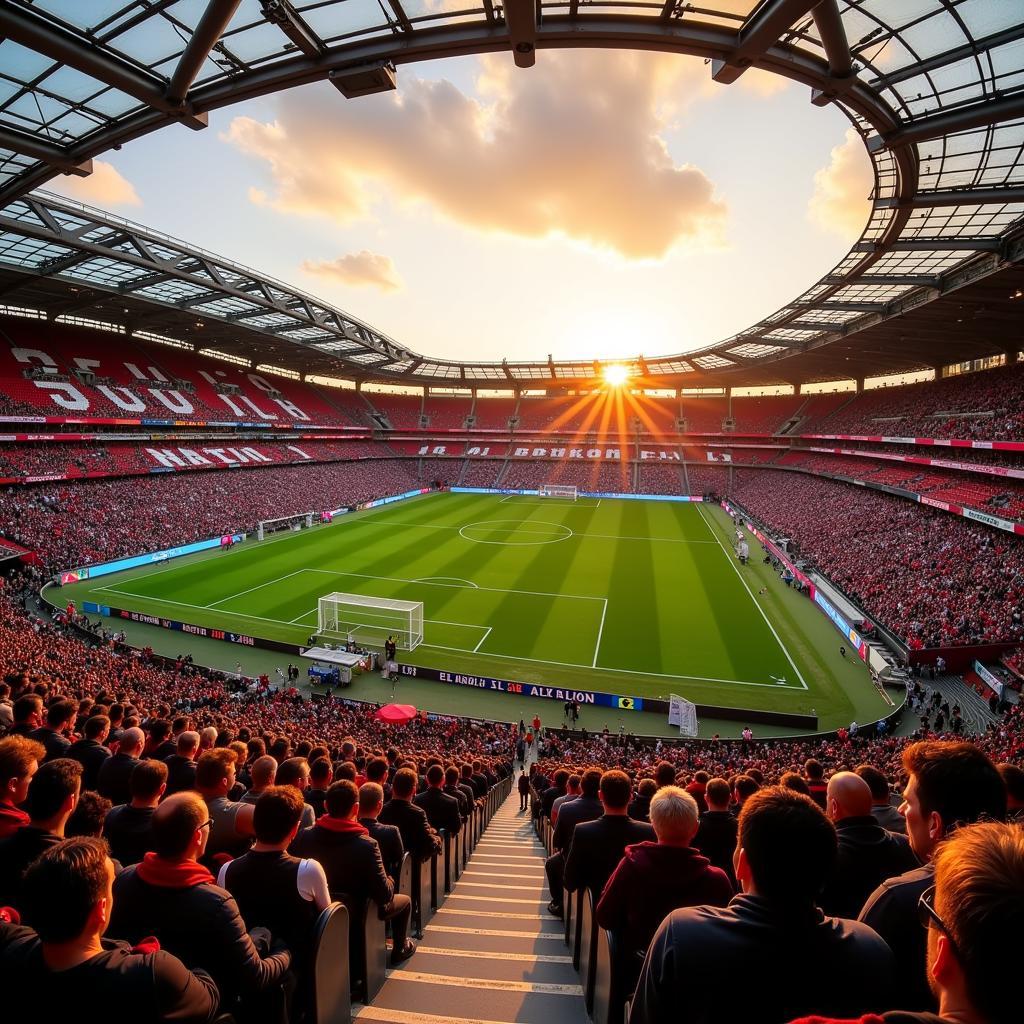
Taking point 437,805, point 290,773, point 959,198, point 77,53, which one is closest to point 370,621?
point 437,805

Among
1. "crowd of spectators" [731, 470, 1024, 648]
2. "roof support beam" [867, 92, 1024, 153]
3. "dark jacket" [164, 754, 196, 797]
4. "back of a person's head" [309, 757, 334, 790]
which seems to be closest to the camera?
"back of a person's head" [309, 757, 334, 790]

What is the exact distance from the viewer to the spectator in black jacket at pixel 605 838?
4254 millimetres

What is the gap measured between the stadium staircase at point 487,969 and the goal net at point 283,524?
1582 inches

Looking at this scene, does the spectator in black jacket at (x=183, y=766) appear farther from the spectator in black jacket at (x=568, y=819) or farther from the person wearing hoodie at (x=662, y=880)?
the person wearing hoodie at (x=662, y=880)

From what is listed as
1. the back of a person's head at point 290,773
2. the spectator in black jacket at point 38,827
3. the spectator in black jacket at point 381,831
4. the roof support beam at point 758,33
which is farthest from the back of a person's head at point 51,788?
the roof support beam at point 758,33

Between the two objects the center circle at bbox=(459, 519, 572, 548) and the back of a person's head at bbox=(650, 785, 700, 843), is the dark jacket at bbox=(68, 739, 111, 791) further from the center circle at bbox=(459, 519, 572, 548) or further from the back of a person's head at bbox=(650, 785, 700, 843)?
the center circle at bbox=(459, 519, 572, 548)

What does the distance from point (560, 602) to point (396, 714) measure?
13.7 m

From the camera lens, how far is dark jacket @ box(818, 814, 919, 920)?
365 centimetres

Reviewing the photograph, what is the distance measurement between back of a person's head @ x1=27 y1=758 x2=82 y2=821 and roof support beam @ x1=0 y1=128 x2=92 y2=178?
13.8 meters

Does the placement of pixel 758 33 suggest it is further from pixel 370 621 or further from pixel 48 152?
pixel 370 621

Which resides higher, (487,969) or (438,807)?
(438,807)

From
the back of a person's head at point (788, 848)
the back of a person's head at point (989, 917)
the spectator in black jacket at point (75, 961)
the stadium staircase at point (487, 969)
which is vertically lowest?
the stadium staircase at point (487, 969)

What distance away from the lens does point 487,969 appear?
16.0 ft

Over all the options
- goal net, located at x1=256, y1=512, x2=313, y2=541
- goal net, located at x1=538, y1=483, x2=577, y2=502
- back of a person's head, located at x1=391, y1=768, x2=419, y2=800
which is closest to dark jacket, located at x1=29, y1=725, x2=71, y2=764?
back of a person's head, located at x1=391, y1=768, x2=419, y2=800
